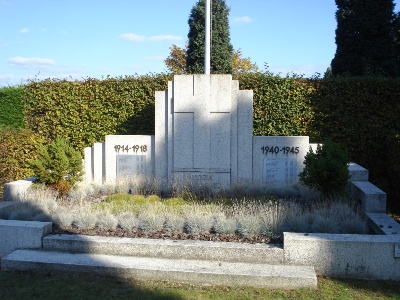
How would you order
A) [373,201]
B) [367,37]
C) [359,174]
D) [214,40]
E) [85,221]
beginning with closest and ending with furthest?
[85,221]
[373,201]
[359,174]
[367,37]
[214,40]

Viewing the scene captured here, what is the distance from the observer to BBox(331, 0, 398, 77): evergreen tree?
1361cm

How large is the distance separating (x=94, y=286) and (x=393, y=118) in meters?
8.50

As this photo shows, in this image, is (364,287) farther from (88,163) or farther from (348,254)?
(88,163)

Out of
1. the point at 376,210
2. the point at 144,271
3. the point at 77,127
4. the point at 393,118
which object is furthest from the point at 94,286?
the point at 393,118

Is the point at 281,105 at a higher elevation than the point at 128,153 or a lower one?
higher

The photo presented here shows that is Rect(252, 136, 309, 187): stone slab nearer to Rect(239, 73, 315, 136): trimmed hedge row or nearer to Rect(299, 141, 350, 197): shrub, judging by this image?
Rect(239, 73, 315, 136): trimmed hedge row

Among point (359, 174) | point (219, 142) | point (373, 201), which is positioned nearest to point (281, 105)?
point (219, 142)

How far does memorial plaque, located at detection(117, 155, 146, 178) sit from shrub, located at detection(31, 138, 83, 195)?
1373mm

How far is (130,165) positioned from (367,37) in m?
8.74

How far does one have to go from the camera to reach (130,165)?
1052 cm

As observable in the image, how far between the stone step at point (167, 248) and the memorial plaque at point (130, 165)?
4250 mm

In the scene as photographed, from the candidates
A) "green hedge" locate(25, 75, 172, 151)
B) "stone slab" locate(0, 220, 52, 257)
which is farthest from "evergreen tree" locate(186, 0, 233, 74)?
"stone slab" locate(0, 220, 52, 257)

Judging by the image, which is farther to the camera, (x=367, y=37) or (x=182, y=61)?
(x=182, y=61)

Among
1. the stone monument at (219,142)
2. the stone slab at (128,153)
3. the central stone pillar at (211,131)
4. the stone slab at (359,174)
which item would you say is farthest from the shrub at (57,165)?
the stone slab at (359,174)
